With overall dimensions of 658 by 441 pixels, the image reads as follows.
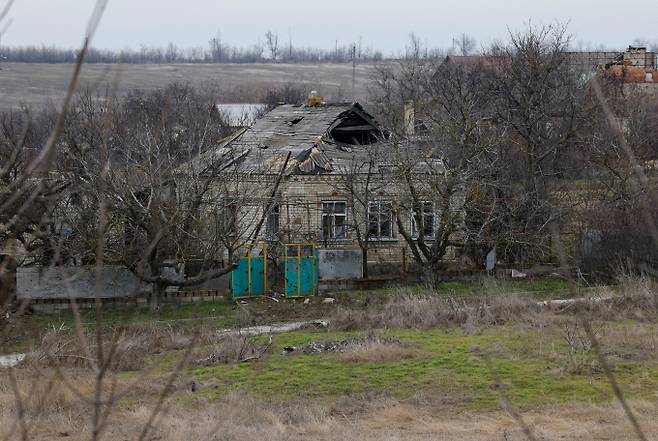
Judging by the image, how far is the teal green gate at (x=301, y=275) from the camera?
799 inches

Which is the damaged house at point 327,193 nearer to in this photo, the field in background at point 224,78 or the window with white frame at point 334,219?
the window with white frame at point 334,219

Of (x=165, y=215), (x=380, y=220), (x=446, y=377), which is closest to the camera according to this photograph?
(x=446, y=377)

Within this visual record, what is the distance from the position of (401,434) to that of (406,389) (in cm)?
238

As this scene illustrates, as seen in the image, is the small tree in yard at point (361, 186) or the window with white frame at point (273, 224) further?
the window with white frame at point (273, 224)

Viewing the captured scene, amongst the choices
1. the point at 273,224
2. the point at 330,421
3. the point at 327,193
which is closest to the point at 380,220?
the point at 327,193

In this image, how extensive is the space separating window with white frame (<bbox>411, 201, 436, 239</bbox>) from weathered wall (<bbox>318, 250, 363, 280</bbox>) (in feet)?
5.56

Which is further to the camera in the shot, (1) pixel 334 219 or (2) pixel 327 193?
(2) pixel 327 193

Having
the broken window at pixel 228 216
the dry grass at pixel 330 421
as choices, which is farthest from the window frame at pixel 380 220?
the dry grass at pixel 330 421

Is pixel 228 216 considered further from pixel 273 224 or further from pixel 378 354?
pixel 378 354

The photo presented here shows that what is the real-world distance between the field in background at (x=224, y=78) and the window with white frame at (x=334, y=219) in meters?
32.2

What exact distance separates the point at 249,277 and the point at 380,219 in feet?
15.1

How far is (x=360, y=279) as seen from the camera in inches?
838

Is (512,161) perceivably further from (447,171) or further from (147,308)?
(147,308)

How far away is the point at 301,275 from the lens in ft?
66.8
